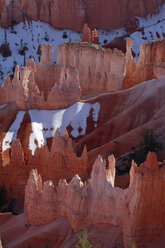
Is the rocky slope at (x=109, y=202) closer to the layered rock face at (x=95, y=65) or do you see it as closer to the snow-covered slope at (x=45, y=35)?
the layered rock face at (x=95, y=65)

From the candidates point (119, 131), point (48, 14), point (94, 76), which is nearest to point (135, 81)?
point (94, 76)

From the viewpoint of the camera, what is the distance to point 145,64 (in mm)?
57844

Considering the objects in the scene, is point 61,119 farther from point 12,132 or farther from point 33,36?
point 33,36

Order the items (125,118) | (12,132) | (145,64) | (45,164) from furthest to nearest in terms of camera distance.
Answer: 1. (145,64)
2. (125,118)
3. (12,132)
4. (45,164)

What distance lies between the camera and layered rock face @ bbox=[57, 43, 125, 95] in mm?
56969

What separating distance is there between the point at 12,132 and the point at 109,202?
2403 cm

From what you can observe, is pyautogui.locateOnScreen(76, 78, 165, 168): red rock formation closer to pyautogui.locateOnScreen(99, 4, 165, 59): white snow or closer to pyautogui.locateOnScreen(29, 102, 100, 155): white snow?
pyautogui.locateOnScreen(29, 102, 100, 155): white snow

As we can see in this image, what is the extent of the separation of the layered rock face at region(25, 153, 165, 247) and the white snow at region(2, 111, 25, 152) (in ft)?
49.3

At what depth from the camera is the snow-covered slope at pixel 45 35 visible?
91.1m

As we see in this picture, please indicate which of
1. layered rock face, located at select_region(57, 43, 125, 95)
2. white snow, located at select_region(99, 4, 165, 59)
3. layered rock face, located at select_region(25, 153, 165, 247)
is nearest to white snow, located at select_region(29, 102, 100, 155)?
layered rock face, located at select_region(57, 43, 125, 95)

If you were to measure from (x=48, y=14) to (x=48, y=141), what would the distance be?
57992mm

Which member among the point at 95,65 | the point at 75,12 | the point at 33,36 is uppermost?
the point at 75,12

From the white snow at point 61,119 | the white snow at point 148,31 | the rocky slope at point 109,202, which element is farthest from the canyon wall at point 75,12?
the rocky slope at point 109,202

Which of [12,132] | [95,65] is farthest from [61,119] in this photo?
[95,65]
